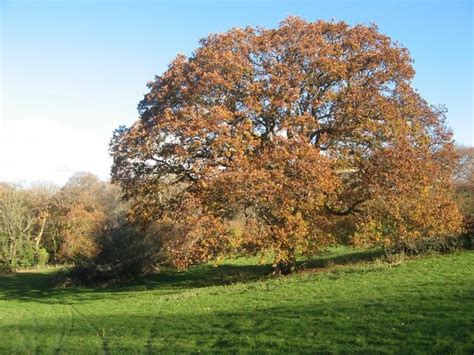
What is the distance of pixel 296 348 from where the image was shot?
Result: 33.8ft

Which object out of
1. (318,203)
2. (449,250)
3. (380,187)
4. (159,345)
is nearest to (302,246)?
(318,203)

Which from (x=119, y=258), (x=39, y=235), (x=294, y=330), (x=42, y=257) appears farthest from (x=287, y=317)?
(x=39, y=235)

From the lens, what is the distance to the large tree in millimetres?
21859

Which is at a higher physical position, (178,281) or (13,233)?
(13,233)

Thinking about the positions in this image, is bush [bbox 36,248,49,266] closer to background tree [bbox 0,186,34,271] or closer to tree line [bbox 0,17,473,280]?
background tree [bbox 0,186,34,271]

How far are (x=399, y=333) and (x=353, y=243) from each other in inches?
536

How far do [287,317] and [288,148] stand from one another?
9906 millimetres

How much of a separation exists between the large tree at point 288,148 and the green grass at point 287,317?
2550 mm

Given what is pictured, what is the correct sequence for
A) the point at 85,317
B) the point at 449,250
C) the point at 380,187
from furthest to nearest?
the point at 449,250
the point at 380,187
the point at 85,317

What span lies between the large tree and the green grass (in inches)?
100

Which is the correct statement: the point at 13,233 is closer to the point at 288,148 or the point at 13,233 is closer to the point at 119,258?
the point at 119,258

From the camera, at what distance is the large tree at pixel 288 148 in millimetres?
21859

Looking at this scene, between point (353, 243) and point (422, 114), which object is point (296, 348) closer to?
point (353, 243)

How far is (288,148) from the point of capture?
2180cm
